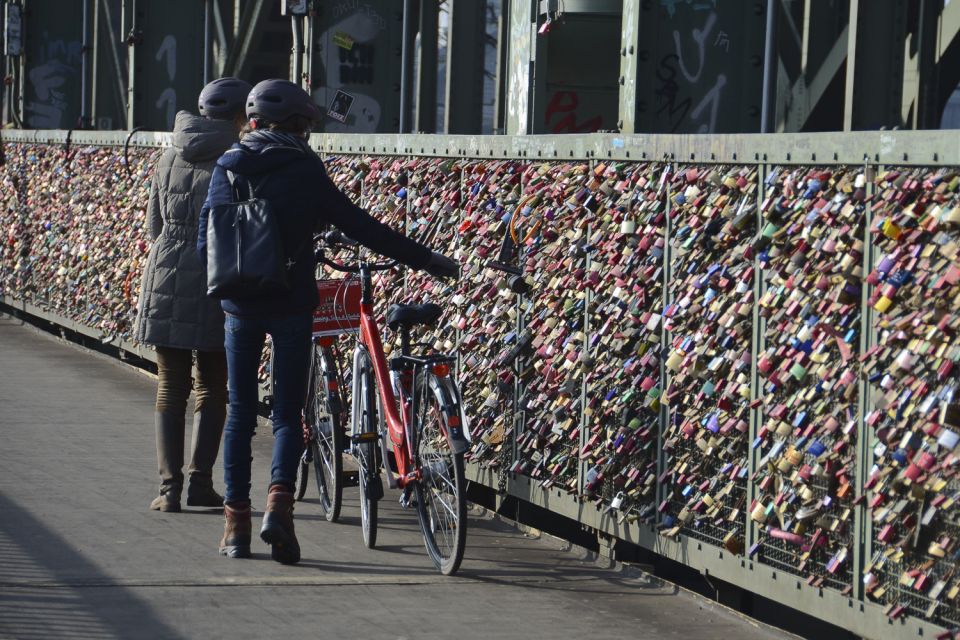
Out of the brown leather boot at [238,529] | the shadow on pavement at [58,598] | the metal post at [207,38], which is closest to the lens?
the shadow on pavement at [58,598]

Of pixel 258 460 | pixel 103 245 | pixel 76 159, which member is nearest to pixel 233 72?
pixel 76 159

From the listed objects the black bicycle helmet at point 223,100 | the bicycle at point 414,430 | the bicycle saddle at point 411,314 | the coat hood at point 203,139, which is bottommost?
the bicycle at point 414,430

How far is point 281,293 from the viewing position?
6023mm

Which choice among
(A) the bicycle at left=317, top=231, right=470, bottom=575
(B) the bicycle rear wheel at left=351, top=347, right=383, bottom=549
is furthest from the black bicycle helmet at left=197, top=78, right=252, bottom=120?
(B) the bicycle rear wheel at left=351, top=347, right=383, bottom=549

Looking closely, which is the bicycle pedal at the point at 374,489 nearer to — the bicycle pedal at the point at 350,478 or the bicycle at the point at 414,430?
the bicycle at the point at 414,430

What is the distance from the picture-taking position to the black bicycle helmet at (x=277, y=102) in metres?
6.10

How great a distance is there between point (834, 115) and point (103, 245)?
5.60 metres

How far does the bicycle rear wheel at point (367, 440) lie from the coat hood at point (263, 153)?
0.93m

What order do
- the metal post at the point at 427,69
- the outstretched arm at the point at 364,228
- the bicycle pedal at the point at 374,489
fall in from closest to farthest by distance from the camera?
the outstretched arm at the point at 364,228, the bicycle pedal at the point at 374,489, the metal post at the point at 427,69

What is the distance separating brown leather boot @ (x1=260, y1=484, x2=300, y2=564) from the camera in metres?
6.03

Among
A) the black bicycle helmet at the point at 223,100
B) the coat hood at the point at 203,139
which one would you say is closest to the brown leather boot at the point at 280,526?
the coat hood at the point at 203,139

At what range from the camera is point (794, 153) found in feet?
16.7

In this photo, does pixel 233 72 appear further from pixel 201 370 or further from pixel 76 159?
pixel 201 370

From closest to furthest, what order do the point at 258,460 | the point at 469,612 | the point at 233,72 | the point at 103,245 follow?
the point at 469,612 → the point at 258,460 → the point at 103,245 → the point at 233,72
